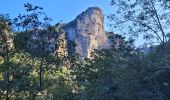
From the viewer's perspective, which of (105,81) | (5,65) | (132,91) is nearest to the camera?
(5,65)

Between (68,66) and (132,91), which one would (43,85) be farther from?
(132,91)

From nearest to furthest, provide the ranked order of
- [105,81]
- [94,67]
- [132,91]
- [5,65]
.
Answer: [5,65]
[132,91]
[105,81]
[94,67]

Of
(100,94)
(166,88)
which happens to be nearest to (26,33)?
(100,94)

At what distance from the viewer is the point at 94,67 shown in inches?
836

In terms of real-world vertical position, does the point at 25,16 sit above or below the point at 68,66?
above

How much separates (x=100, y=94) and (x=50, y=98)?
4.64 meters

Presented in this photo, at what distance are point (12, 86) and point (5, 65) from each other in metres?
0.75

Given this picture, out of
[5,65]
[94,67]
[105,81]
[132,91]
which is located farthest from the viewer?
[94,67]

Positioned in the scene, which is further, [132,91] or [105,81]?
[105,81]

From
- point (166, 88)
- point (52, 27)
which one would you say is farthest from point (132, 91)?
point (52, 27)

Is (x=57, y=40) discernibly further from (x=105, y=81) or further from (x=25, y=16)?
(x=105, y=81)

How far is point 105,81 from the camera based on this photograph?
18.0 meters

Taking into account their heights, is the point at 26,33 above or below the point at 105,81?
above

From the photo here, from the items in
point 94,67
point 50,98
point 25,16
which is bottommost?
point 50,98
